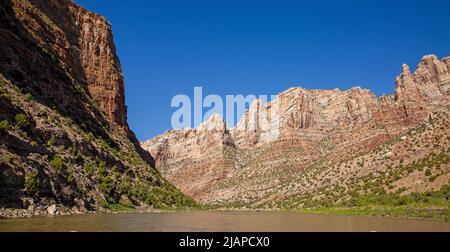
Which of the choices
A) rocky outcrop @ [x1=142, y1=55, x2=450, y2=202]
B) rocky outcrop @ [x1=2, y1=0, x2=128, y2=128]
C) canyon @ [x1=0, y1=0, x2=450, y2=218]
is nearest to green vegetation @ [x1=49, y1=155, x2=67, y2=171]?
canyon @ [x1=0, y1=0, x2=450, y2=218]

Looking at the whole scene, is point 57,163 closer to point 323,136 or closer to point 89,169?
point 89,169

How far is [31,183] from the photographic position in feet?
120

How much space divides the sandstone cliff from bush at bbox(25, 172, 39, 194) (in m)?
0.09

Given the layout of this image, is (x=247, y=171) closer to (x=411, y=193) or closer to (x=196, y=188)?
(x=196, y=188)

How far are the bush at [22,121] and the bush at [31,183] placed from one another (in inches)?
327

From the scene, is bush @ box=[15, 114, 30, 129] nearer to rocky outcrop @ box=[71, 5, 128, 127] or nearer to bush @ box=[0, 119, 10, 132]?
bush @ box=[0, 119, 10, 132]

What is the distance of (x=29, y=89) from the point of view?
56500 mm

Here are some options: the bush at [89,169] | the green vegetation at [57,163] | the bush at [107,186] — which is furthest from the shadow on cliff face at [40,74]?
the green vegetation at [57,163]

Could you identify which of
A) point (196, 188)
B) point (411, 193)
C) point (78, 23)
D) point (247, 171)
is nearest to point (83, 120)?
point (78, 23)

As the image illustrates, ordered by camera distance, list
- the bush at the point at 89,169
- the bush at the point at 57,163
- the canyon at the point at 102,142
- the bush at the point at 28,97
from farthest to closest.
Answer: the bush at the point at 89,169
the bush at the point at 28,97
the bush at the point at 57,163
the canyon at the point at 102,142

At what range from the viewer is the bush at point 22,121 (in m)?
43.3

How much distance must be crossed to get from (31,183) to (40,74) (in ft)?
102

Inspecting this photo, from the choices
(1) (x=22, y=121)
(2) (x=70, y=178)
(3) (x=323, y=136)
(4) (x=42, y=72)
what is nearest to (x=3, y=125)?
(1) (x=22, y=121)

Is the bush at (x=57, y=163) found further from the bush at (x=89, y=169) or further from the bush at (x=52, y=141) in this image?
the bush at (x=89, y=169)
